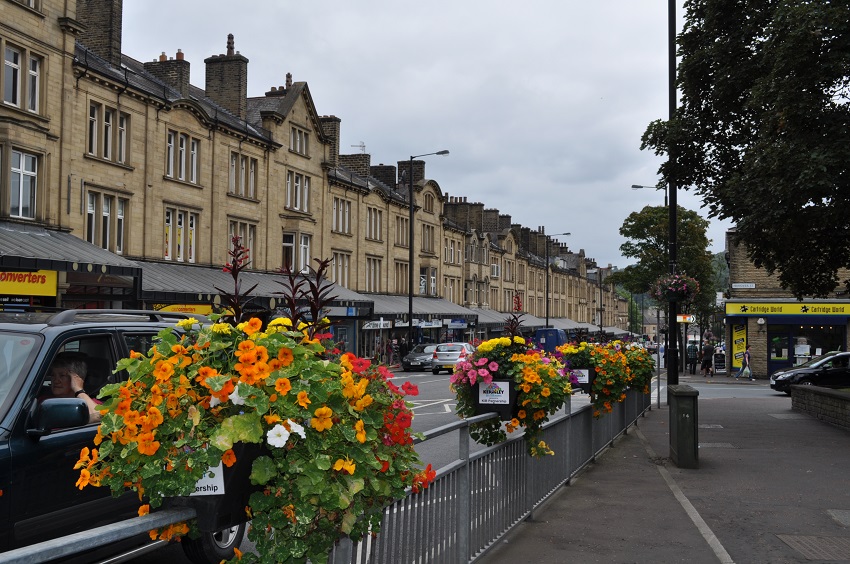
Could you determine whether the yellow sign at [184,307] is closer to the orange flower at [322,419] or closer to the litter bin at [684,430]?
the litter bin at [684,430]

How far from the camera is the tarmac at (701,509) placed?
24.4ft

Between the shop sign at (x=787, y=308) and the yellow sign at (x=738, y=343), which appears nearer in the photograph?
the shop sign at (x=787, y=308)

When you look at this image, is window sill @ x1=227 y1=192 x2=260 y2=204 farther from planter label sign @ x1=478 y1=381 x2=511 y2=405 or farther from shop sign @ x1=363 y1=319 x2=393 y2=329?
planter label sign @ x1=478 y1=381 x2=511 y2=405

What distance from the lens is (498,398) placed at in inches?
300

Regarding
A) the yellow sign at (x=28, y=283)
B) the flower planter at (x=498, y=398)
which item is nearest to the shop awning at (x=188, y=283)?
the yellow sign at (x=28, y=283)

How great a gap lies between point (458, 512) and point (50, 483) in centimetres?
262

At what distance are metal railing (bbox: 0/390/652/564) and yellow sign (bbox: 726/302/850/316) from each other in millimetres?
36981

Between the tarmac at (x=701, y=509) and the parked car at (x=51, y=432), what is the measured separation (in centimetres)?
302

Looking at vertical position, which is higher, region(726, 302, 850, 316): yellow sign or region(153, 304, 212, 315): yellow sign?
region(726, 302, 850, 316): yellow sign

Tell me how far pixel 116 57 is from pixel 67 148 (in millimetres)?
5790

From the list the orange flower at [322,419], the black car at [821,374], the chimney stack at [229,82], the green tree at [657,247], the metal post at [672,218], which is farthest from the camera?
the green tree at [657,247]

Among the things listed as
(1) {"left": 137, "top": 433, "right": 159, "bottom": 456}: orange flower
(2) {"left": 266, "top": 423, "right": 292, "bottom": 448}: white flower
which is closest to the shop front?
(2) {"left": 266, "top": 423, "right": 292, "bottom": 448}: white flower

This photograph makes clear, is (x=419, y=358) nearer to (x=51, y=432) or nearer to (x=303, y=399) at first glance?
(x=51, y=432)

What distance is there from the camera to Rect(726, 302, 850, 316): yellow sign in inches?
1722
